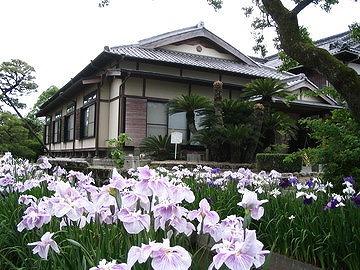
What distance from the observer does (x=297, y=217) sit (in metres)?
3.70

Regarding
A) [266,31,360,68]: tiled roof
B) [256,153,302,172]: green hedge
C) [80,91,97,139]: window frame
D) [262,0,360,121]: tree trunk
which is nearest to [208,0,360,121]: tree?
[262,0,360,121]: tree trunk

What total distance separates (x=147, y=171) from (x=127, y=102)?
12.3 metres

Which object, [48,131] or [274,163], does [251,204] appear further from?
[48,131]

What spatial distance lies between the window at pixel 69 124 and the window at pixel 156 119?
6.36m

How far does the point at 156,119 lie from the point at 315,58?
10.4m

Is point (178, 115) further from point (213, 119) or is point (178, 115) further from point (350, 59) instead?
point (350, 59)

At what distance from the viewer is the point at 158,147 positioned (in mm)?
12656

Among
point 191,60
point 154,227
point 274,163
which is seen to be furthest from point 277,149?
point 154,227

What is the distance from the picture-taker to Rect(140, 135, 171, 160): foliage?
41.3ft

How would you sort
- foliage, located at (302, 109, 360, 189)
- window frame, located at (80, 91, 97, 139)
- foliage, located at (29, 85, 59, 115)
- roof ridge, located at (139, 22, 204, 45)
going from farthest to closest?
foliage, located at (29, 85, 59, 115)
roof ridge, located at (139, 22, 204, 45)
window frame, located at (80, 91, 97, 139)
foliage, located at (302, 109, 360, 189)

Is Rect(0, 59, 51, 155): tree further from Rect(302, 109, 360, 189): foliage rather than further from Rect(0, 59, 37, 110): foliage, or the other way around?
Rect(302, 109, 360, 189): foliage

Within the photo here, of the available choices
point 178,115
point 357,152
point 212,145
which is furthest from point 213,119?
point 357,152

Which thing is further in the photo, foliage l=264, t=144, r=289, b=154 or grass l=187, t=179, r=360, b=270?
foliage l=264, t=144, r=289, b=154

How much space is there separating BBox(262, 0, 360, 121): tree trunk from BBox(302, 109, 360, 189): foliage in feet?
1.78
